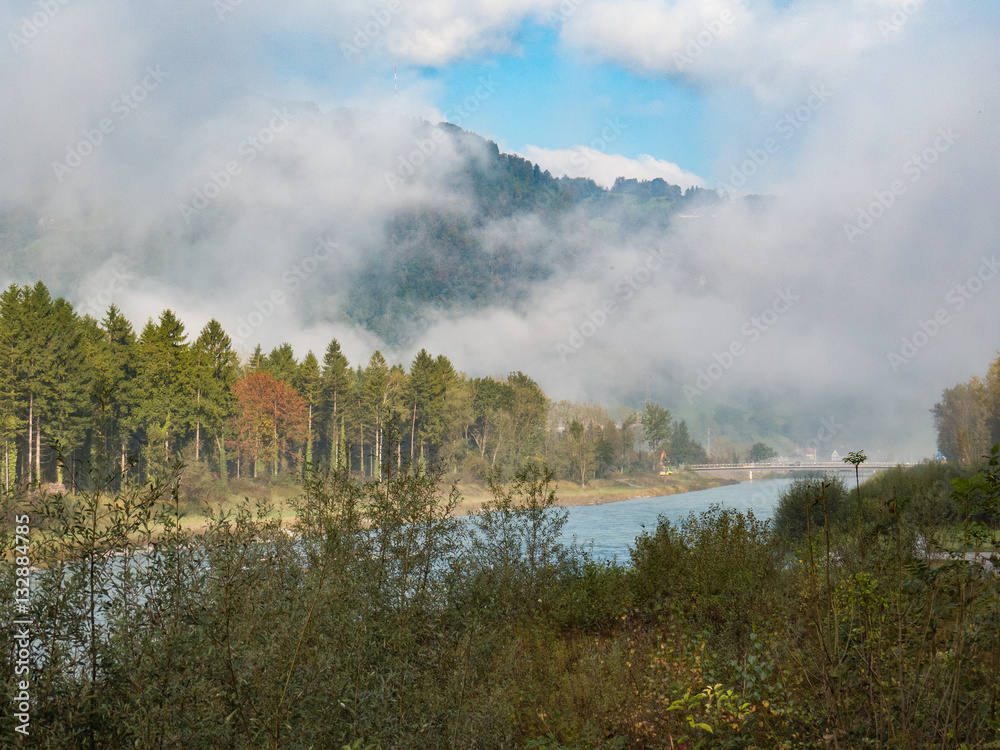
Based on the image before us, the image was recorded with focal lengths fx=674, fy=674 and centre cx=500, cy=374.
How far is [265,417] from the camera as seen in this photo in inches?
1816

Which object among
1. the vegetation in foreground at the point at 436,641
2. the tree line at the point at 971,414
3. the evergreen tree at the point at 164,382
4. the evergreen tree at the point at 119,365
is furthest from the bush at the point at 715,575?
the evergreen tree at the point at 119,365

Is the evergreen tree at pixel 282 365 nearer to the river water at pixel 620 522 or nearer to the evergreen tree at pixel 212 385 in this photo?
the evergreen tree at pixel 212 385

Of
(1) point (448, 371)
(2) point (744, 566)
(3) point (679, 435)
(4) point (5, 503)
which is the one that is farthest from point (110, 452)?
(3) point (679, 435)

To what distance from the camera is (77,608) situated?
3178 millimetres

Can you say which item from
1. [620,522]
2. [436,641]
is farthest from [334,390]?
[436,641]

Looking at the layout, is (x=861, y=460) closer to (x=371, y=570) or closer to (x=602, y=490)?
(x=371, y=570)

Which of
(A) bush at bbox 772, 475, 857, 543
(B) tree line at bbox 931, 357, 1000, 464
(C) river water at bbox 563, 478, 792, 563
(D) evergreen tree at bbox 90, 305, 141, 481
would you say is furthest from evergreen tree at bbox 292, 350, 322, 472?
(B) tree line at bbox 931, 357, 1000, 464

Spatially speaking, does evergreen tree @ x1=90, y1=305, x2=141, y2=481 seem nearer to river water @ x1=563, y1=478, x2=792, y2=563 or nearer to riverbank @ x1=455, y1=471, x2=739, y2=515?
riverbank @ x1=455, y1=471, x2=739, y2=515

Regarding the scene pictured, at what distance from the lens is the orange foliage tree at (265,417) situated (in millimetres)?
45156

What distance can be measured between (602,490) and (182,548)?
58.1 m

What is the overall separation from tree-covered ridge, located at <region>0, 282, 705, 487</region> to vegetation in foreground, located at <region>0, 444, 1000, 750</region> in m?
13.5

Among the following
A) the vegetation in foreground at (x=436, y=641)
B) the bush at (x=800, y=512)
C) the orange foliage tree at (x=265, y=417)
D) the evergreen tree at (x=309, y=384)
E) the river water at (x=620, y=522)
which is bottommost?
the river water at (x=620, y=522)

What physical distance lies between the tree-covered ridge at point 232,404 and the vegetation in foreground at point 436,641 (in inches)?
532

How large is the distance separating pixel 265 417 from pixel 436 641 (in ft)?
140
